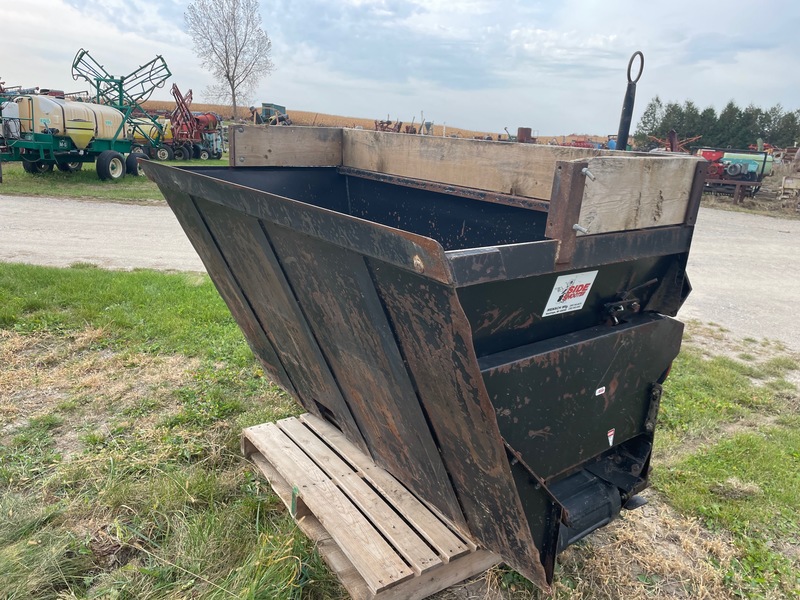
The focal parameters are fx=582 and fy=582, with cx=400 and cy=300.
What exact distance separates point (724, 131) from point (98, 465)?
3330 cm

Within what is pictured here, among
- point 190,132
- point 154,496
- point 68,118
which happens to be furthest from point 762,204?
point 154,496

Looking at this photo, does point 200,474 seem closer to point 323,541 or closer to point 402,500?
point 323,541

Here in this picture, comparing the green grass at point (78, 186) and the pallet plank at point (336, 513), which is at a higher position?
the green grass at point (78, 186)

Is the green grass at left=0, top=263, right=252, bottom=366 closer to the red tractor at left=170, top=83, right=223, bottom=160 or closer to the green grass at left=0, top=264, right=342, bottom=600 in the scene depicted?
the green grass at left=0, top=264, right=342, bottom=600

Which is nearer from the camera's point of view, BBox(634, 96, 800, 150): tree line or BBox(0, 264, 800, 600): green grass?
BBox(0, 264, 800, 600): green grass

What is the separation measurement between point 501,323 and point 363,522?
1.22m

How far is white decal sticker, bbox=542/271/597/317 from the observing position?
81.7 inches

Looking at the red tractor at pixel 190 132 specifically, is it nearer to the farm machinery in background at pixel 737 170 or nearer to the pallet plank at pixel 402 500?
the farm machinery in background at pixel 737 170

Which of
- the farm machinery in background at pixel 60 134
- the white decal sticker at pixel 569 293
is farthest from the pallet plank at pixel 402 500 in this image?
the farm machinery in background at pixel 60 134

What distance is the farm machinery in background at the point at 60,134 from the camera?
44.5 feet

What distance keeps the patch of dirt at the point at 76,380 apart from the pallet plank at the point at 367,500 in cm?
136

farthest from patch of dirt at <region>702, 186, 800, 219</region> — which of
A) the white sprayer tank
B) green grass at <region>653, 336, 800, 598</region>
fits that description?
the white sprayer tank

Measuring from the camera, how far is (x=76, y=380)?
434 centimetres

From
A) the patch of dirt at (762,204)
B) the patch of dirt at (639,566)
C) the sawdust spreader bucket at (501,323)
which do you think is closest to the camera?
the sawdust spreader bucket at (501,323)
